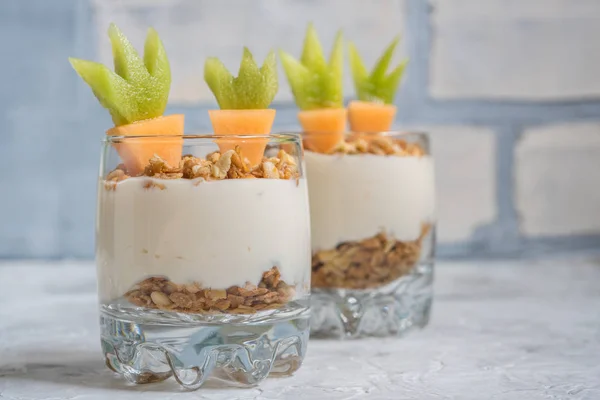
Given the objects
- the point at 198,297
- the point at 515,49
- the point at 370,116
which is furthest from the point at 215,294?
the point at 515,49

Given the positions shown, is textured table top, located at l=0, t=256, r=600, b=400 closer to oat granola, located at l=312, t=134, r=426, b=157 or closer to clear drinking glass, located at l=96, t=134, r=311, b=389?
clear drinking glass, located at l=96, t=134, r=311, b=389

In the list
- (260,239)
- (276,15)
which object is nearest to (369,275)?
(260,239)

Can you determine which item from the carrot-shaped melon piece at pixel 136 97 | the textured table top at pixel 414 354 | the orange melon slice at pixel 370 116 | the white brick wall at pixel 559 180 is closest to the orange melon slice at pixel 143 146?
the carrot-shaped melon piece at pixel 136 97

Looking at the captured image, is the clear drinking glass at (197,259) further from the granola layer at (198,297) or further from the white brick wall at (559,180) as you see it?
the white brick wall at (559,180)

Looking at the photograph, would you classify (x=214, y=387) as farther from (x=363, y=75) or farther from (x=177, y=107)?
(x=177, y=107)

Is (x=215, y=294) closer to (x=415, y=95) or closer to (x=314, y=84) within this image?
(x=314, y=84)

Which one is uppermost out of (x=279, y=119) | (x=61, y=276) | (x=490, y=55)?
(x=490, y=55)

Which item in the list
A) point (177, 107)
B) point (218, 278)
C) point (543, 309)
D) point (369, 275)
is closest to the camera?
point (218, 278)
